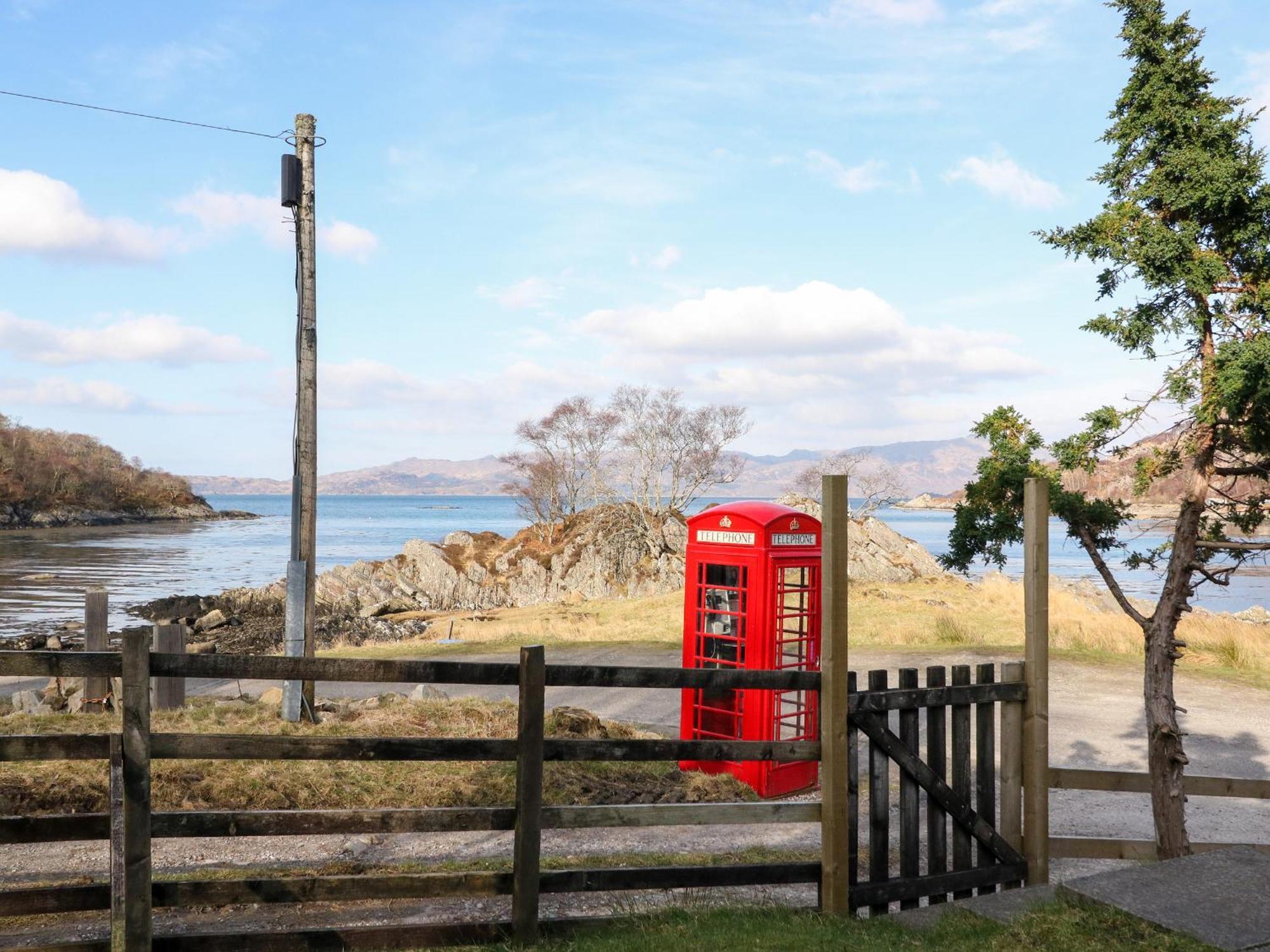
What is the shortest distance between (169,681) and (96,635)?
98 cm

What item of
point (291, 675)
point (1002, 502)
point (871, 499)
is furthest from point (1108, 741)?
point (871, 499)

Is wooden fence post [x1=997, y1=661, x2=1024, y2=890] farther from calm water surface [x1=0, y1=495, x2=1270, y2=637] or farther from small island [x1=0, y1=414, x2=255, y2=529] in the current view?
small island [x1=0, y1=414, x2=255, y2=529]

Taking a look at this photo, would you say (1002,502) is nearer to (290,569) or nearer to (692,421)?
(290,569)

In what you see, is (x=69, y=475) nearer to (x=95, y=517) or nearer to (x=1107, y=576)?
(x=95, y=517)

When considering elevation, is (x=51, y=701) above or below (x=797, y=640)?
below

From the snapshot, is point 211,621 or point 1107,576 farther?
point 211,621

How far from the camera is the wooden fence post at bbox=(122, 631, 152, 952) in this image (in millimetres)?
4367

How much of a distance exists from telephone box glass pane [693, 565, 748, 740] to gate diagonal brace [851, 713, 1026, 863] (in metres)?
3.40

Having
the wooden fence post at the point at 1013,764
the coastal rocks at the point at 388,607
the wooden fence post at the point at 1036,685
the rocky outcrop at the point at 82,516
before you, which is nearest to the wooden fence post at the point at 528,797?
the wooden fence post at the point at 1013,764

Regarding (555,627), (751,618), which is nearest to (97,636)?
(751,618)

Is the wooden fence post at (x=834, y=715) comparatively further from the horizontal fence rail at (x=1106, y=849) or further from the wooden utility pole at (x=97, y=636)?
the wooden utility pole at (x=97, y=636)

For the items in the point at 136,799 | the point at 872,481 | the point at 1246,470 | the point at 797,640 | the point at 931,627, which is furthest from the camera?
the point at 872,481

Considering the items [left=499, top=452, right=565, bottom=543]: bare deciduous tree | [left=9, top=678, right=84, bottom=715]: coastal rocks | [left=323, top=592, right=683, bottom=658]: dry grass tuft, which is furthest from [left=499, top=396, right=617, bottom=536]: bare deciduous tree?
[left=9, top=678, right=84, bottom=715]: coastal rocks

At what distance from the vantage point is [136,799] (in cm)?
443
